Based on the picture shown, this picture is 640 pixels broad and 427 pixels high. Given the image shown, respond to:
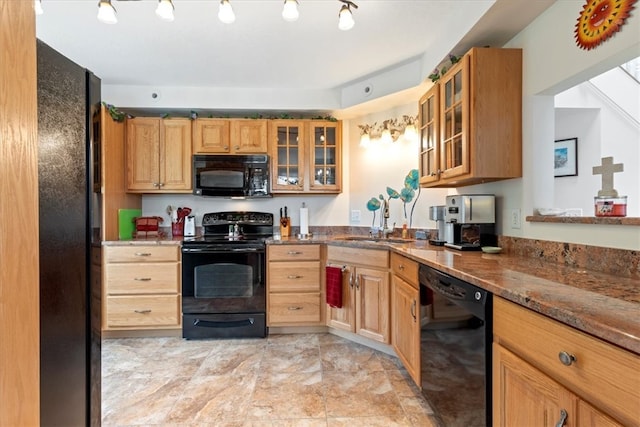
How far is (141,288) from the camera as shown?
2.73 metres

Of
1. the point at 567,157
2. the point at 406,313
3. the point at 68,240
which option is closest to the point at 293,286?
the point at 406,313

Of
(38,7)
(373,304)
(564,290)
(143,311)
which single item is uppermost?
(38,7)

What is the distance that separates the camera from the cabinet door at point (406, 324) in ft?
5.81

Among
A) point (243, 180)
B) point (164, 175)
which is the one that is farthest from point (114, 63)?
point (243, 180)

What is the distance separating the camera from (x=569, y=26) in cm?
146

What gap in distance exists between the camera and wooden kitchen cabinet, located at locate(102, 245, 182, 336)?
107 inches

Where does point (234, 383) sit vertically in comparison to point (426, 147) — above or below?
below

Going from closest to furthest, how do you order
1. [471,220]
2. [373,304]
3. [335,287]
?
[471,220] < [373,304] < [335,287]

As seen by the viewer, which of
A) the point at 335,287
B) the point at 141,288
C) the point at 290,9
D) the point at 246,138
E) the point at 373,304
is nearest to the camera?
the point at 290,9

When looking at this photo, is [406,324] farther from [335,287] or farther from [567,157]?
[567,157]

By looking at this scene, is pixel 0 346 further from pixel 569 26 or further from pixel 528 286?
pixel 569 26

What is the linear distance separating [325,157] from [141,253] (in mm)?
1984

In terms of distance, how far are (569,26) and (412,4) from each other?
863mm

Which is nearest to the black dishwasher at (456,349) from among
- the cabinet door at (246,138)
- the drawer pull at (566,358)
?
the drawer pull at (566,358)
